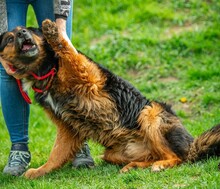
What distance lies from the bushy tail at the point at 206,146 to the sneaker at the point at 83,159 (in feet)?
3.96

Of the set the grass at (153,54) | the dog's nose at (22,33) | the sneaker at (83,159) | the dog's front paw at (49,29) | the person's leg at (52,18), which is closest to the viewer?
the dog's front paw at (49,29)

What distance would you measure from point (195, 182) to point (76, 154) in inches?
77.9

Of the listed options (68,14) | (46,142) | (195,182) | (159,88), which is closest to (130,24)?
(159,88)

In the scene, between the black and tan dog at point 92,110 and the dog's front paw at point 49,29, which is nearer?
the dog's front paw at point 49,29

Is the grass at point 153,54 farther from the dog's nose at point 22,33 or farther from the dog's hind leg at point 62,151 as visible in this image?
the dog's nose at point 22,33

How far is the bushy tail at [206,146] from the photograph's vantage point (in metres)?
5.89

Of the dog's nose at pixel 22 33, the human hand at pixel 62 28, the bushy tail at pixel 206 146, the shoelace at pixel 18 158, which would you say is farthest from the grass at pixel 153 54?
the dog's nose at pixel 22 33

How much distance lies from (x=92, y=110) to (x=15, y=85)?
0.91 meters

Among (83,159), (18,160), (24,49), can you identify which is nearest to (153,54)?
(83,159)

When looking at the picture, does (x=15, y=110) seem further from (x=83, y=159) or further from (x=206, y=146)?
(x=206, y=146)

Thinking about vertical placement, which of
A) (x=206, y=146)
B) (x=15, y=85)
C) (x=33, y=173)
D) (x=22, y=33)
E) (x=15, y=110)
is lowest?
(x=33, y=173)

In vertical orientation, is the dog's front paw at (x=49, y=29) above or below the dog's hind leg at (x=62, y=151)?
above

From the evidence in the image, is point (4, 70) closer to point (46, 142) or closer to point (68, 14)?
point (68, 14)

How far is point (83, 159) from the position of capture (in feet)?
21.4
